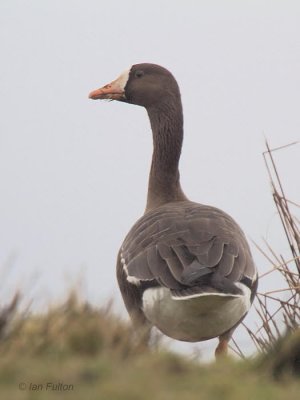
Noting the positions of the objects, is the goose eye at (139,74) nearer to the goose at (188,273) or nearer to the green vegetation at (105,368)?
the goose at (188,273)

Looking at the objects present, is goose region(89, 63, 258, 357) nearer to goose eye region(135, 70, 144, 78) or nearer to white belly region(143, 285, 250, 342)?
white belly region(143, 285, 250, 342)

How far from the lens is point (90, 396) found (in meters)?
3.34

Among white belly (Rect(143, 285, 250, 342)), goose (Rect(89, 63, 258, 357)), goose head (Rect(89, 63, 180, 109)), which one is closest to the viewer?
goose (Rect(89, 63, 258, 357))

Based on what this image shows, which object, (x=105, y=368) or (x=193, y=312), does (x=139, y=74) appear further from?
(x=105, y=368)

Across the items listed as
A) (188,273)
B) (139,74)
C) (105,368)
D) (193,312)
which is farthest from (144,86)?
(105,368)

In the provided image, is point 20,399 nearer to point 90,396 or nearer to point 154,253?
point 90,396

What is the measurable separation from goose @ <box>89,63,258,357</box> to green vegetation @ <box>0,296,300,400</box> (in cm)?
159

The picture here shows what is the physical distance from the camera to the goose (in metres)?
6.59

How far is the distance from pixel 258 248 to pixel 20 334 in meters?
3.62

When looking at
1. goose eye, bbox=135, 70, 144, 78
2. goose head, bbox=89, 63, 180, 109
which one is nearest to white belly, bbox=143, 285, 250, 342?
goose head, bbox=89, 63, 180, 109

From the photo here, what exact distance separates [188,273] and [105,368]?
2856mm

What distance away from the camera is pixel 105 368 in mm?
3756

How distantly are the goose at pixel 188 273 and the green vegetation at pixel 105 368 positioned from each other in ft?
5.21

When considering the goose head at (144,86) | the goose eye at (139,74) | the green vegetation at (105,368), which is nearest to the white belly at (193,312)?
the green vegetation at (105,368)
